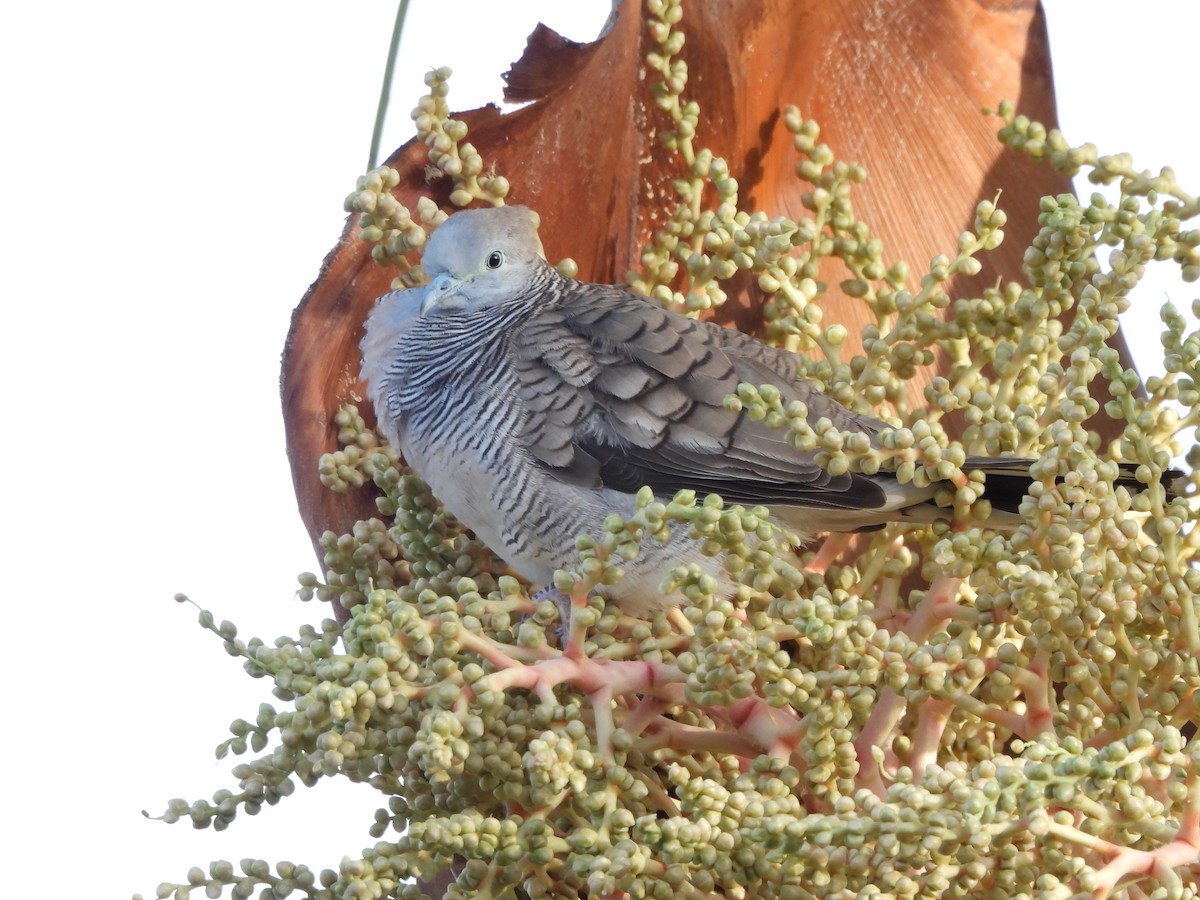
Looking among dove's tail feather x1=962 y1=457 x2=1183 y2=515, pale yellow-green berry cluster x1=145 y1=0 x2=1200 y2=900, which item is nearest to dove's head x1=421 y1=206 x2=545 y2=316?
pale yellow-green berry cluster x1=145 y1=0 x2=1200 y2=900

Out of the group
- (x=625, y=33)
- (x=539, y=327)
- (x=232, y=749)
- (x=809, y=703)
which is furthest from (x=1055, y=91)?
(x=232, y=749)

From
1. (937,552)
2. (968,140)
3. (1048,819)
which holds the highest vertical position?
(968,140)

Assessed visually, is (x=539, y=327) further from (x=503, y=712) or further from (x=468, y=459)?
(x=503, y=712)

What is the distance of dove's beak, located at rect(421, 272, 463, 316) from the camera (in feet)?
2.98

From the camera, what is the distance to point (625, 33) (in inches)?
37.2

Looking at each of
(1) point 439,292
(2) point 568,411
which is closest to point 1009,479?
(2) point 568,411

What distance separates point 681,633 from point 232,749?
25 centimetres

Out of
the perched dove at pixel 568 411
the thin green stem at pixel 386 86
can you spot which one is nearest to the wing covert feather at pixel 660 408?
the perched dove at pixel 568 411

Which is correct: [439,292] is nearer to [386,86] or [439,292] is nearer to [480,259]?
[480,259]

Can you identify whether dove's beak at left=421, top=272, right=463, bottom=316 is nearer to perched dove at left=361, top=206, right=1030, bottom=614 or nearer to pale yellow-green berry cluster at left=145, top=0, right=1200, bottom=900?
perched dove at left=361, top=206, right=1030, bottom=614

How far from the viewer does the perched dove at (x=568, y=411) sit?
0.81 metres

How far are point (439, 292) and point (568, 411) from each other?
0.42ft

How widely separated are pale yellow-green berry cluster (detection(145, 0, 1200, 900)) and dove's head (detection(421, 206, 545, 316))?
8.9 inches

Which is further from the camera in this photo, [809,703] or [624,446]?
[624,446]
